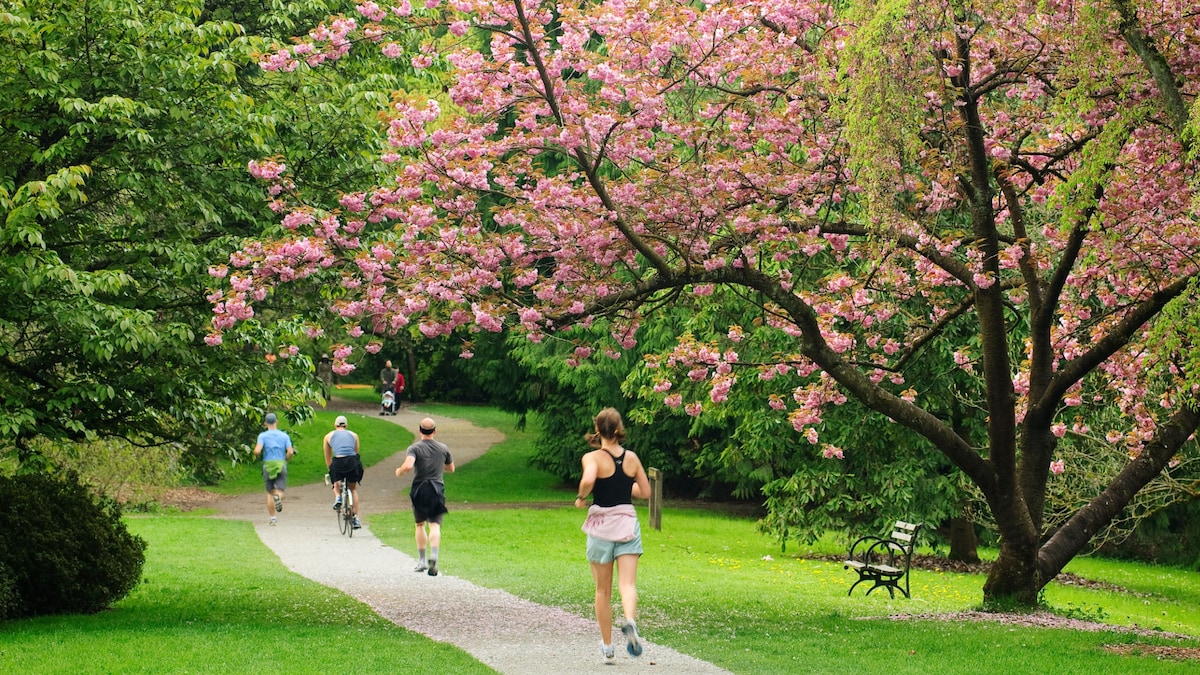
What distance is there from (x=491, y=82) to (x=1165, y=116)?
535 centimetres

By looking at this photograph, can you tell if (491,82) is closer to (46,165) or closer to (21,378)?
(46,165)

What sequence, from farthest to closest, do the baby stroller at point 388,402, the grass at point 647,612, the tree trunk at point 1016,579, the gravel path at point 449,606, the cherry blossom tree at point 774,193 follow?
the baby stroller at point 388,402
the tree trunk at point 1016,579
the cherry blossom tree at point 774,193
the grass at point 647,612
the gravel path at point 449,606

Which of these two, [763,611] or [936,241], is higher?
[936,241]

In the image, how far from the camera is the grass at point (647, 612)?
9.30m

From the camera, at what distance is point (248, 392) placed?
1249 centimetres

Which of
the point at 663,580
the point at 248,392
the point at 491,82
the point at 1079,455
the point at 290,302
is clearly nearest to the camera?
the point at 491,82

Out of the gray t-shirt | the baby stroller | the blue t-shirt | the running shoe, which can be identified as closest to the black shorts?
the blue t-shirt

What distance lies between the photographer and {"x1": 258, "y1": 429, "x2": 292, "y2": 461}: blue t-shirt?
874 inches

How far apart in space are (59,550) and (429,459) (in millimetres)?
4396

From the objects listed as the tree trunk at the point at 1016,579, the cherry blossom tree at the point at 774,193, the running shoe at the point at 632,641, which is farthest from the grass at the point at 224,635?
the tree trunk at the point at 1016,579

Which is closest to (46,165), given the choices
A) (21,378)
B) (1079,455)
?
(21,378)

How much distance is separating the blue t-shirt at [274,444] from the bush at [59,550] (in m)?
Result: 8.99

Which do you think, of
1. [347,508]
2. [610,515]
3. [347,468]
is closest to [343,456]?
[347,468]

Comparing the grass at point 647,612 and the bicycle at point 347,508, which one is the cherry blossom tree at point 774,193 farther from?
the bicycle at point 347,508
